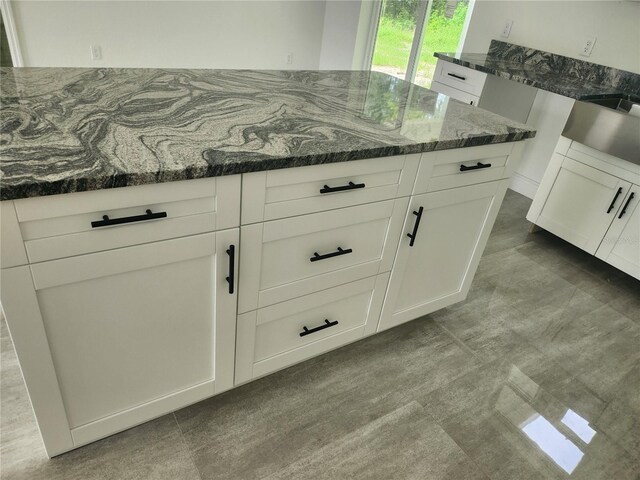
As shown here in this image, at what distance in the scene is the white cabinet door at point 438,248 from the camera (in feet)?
5.27

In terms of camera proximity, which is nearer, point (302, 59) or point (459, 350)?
point (459, 350)

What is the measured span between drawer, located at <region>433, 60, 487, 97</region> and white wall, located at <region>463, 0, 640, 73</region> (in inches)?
22.6

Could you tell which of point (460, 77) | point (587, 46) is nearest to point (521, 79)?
point (460, 77)

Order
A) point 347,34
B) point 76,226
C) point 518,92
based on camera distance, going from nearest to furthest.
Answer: point 76,226
point 518,92
point 347,34

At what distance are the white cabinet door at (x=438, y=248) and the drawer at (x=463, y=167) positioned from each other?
1.3 inches

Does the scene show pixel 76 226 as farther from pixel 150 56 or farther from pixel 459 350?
pixel 150 56

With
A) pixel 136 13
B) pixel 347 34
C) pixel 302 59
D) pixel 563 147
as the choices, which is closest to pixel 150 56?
pixel 136 13

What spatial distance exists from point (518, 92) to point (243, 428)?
2971mm

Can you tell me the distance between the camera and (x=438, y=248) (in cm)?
176

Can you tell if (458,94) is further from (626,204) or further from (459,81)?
(626,204)

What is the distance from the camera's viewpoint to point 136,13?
3.89m

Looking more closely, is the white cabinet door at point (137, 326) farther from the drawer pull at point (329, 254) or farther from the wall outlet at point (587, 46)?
the wall outlet at point (587, 46)

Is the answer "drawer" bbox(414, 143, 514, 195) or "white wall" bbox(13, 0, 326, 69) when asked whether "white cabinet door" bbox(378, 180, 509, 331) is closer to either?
→ "drawer" bbox(414, 143, 514, 195)

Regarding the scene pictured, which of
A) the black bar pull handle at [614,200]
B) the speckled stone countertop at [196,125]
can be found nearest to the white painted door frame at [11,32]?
the speckled stone countertop at [196,125]
